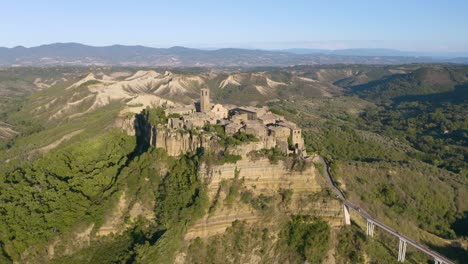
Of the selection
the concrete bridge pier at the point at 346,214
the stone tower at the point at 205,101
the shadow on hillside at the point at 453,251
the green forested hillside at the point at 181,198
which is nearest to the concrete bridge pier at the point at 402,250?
the green forested hillside at the point at 181,198

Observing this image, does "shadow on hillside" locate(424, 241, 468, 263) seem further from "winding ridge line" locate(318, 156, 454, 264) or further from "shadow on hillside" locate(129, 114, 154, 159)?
"shadow on hillside" locate(129, 114, 154, 159)

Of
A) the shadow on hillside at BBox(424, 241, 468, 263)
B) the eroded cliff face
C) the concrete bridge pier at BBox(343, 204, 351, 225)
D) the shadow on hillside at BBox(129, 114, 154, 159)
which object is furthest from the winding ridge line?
the shadow on hillside at BBox(129, 114, 154, 159)

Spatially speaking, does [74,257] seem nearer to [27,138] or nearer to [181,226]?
[181,226]

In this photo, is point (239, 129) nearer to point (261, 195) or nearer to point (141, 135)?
point (261, 195)

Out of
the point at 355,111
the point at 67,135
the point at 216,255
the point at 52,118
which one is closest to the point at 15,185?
the point at 216,255

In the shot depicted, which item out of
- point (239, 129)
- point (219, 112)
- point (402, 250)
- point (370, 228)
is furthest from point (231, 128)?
point (402, 250)

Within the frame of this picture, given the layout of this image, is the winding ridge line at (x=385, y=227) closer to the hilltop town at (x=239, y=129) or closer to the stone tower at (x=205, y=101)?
the hilltop town at (x=239, y=129)
